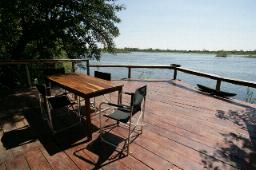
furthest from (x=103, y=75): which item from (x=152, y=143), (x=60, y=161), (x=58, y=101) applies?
(x=60, y=161)

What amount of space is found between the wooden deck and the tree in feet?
11.0

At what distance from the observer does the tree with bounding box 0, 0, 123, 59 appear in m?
5.74

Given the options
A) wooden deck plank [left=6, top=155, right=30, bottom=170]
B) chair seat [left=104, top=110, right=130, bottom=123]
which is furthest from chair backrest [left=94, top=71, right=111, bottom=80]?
wooden deck plank [left=6, top=155, right=30, bottom=170]

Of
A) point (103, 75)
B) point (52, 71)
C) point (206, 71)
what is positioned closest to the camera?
point (103, 75)

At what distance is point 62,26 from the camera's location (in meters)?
6.29

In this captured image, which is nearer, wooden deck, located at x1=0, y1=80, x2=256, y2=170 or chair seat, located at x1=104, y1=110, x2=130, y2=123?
wooden deck, located at x1=0, y1=80, x2=256, y2=170

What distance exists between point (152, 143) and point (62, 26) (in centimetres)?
567

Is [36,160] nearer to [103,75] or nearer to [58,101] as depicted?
[58,101]

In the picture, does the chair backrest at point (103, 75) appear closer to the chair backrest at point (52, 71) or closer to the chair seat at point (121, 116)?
the chair backrest at point (52, 71)

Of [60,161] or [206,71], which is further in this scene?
[206,71]

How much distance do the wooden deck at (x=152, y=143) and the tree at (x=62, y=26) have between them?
3.34 metres

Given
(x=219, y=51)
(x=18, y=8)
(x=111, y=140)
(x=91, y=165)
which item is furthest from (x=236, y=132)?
(x=219, y=51)

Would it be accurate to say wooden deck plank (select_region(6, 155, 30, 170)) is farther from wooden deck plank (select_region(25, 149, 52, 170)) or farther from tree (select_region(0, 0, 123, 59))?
tree (select_region(0, 0, 123, 59))

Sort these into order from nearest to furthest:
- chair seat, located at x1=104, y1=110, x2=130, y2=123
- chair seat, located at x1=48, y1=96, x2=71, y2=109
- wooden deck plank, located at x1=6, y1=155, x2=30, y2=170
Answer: wooden deck plank, located at x1=6, y1=155, x2=30, y2=170, chair seat, located at x1=104, y1=110, x2=130, y2=123, chair seat, located at x1=48, y1=96, x2=71, y2=109
